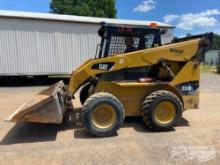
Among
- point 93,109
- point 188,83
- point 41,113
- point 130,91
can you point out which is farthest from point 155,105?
point 41,113

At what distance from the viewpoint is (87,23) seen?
16188 millimetres

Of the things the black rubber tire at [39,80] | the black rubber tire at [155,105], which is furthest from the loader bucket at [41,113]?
the black rubber tire at [39,80]

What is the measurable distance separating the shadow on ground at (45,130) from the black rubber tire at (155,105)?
218 mm

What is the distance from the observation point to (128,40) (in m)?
6.65

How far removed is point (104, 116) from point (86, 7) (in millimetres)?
35786

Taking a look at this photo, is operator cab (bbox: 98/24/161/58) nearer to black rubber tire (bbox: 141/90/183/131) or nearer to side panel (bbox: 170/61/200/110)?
side panel (bbox: 170/61/200/110)

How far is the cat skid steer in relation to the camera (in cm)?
584

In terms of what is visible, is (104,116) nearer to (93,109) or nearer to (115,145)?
(93,109)

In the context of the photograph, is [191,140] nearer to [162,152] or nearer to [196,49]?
[162,152]

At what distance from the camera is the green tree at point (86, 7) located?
39688 mm

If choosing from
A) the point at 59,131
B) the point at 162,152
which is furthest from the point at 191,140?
the point at 59,131

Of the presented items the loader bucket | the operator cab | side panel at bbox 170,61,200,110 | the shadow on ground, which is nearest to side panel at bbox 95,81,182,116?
side panel at bbox 170,61,200,110

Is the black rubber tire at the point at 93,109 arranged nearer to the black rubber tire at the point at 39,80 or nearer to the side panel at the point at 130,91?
the side panel at the point at 130,91

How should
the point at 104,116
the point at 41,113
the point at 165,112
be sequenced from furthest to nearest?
the point at 165,112 → the point at 104,116 → the point at 41,113
